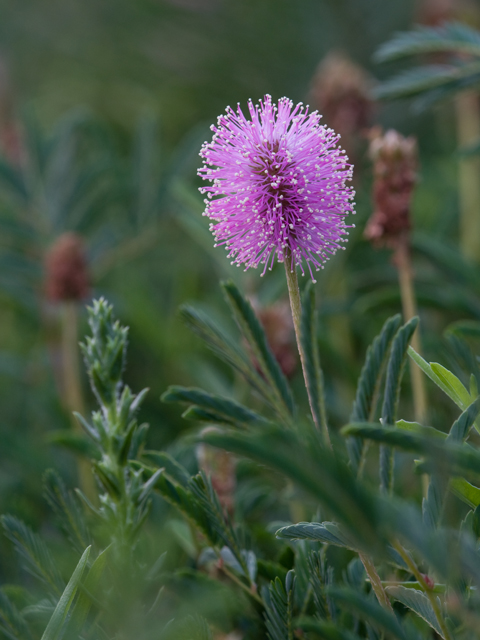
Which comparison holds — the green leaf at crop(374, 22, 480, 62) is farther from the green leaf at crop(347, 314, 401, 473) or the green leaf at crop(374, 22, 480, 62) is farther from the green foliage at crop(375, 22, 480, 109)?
the green leaf at crop(347, 314, 401, 473)

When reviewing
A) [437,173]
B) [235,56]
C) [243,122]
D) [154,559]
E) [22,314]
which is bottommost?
[154,559]

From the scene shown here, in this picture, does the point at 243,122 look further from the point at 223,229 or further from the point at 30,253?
the point at 30,253

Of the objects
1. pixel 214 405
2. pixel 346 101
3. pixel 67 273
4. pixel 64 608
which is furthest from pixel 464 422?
pixel 346 101

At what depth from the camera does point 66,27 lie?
1859 millimetres

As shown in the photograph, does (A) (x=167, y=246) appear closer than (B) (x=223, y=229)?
No

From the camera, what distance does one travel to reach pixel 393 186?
77cm

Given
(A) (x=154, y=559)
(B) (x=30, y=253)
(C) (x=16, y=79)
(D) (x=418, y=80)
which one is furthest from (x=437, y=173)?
(C) (x=16, y=79)

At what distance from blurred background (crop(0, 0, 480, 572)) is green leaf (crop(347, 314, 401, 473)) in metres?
0.18

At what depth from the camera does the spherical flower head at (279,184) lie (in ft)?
1.64

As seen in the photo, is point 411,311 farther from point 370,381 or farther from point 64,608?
point 64,608

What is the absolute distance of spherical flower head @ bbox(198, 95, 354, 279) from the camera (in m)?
0.50

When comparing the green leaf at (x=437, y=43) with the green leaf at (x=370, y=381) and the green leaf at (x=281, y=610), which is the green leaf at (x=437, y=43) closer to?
the green leaf at (x=370, y=381)

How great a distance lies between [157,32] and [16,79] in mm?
591

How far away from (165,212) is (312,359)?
0.78m
